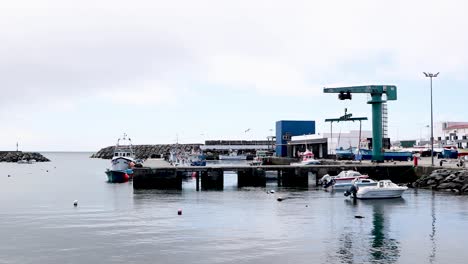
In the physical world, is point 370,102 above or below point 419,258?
above

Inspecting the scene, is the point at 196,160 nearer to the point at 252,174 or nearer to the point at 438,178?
the point at 252,174

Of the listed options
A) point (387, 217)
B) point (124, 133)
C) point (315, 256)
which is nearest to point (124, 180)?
point (124, 133)

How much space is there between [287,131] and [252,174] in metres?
81.6

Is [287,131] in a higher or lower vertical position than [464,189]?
higher

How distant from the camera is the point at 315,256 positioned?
3177 centimetres

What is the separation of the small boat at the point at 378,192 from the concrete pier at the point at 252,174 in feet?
67.8

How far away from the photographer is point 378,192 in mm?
60469

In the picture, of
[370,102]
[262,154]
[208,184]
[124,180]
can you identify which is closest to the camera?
[208,184]

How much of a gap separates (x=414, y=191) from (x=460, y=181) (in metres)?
5.65

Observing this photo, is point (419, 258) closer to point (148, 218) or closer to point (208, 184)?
point (148, 218)

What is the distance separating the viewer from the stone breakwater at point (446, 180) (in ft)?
221

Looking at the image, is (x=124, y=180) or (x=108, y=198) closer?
(x=108, y=198)

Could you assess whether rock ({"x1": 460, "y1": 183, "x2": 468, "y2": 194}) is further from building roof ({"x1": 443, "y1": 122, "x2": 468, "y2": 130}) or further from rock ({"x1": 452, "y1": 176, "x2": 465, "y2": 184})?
building roof ({"x1": 443, "y1": 122, "x2": 468, "y2": 130})

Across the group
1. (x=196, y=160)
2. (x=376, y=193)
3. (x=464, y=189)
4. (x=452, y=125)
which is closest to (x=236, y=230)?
(x=376, y=193)
